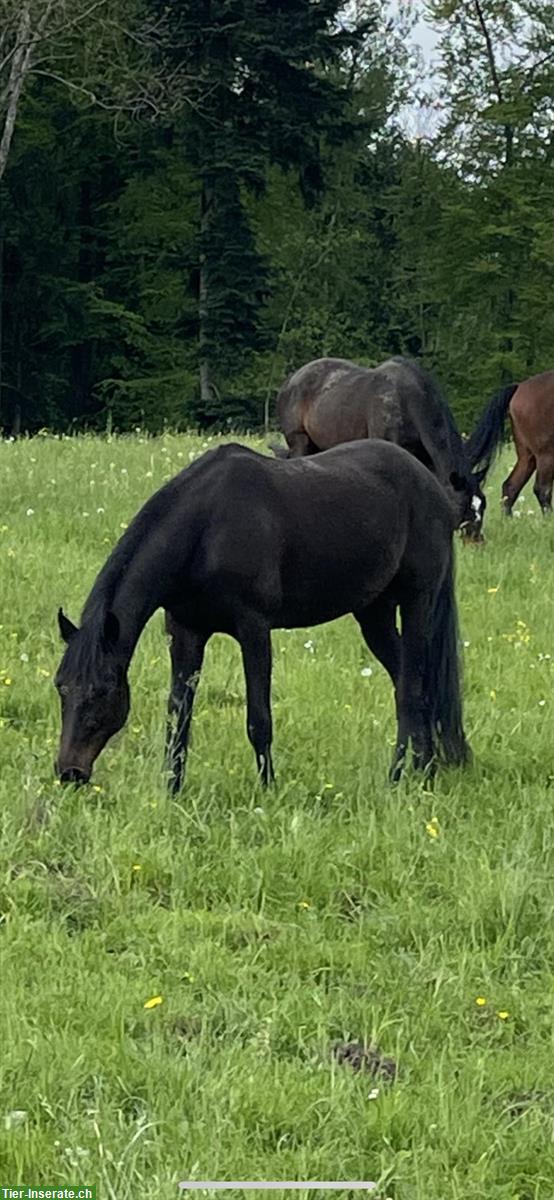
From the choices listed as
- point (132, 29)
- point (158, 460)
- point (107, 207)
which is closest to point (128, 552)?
point (158, 460)

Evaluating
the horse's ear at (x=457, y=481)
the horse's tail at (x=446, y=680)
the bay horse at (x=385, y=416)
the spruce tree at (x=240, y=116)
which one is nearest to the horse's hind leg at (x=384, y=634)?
the horse's tail at (x=446, y=680)

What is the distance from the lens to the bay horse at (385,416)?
1120cm

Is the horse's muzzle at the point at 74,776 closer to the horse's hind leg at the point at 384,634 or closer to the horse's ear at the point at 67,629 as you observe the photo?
the horse's ear at the point at 67,629

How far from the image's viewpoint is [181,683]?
20.0 feet

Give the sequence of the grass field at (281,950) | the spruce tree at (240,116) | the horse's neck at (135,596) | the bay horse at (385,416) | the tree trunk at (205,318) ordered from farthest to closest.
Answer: the tree trunk at (205,318) → the spruce tree at (240,116) → the bay horse at (385,416) → the horse's neck at (135,596) → the grass field at (281,950)

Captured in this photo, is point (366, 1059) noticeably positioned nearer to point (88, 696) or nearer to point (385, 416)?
point (88, 696)

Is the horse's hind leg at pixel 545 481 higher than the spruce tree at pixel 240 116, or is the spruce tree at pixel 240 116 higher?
the spruce tree at pixel 240 116

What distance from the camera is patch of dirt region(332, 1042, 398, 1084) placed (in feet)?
11.8

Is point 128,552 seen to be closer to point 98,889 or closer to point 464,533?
point 98,889

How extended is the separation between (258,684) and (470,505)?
5967 mm

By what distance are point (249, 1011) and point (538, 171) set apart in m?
34.1

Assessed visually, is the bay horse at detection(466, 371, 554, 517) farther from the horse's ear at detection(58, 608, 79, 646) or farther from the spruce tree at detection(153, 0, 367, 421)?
the spruce tree at detection(153, 0, 367, 421)

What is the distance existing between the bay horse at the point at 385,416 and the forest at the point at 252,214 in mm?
16396

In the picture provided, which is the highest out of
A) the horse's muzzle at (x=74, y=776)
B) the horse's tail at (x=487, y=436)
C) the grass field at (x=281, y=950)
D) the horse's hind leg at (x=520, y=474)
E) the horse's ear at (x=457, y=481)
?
the horse's tail at (x=487, y=436)
